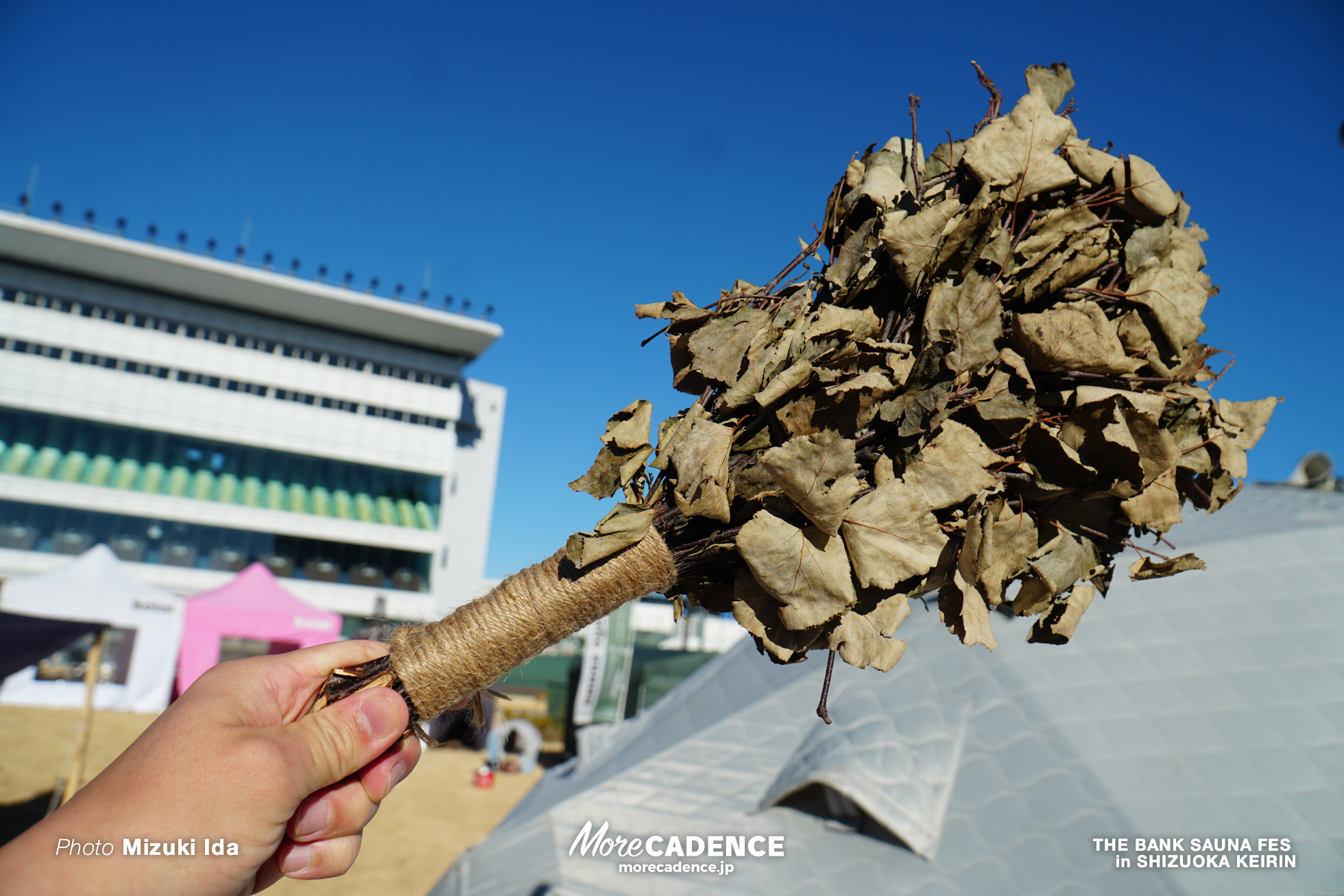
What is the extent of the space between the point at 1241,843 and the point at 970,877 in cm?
105

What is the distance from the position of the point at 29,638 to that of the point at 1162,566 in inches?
298

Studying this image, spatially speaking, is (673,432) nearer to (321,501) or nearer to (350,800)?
(350,800)

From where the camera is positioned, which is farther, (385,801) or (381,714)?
(385,801)

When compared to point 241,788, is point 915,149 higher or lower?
higher

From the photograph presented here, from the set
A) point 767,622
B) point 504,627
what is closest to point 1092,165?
point 767,622

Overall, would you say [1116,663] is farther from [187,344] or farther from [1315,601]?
[187,344]

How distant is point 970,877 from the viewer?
3.07m

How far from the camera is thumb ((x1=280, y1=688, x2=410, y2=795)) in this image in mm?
1324

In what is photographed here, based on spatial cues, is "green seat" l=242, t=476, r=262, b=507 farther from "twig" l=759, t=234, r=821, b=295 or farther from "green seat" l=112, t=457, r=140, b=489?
"twig" l=759, t=234, r=821, b=295

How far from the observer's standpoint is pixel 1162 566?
1.42m

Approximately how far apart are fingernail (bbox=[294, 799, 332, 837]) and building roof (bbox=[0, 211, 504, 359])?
27512mm

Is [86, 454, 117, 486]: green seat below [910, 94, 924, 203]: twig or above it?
above

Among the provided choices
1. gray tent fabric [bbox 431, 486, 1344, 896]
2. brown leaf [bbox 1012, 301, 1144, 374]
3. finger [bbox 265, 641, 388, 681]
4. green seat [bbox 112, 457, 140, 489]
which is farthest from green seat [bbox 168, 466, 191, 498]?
brown leaf [bbox 1012, 301, 1144, 374]

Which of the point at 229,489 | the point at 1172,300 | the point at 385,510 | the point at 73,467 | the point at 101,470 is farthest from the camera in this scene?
the point at 385,510
